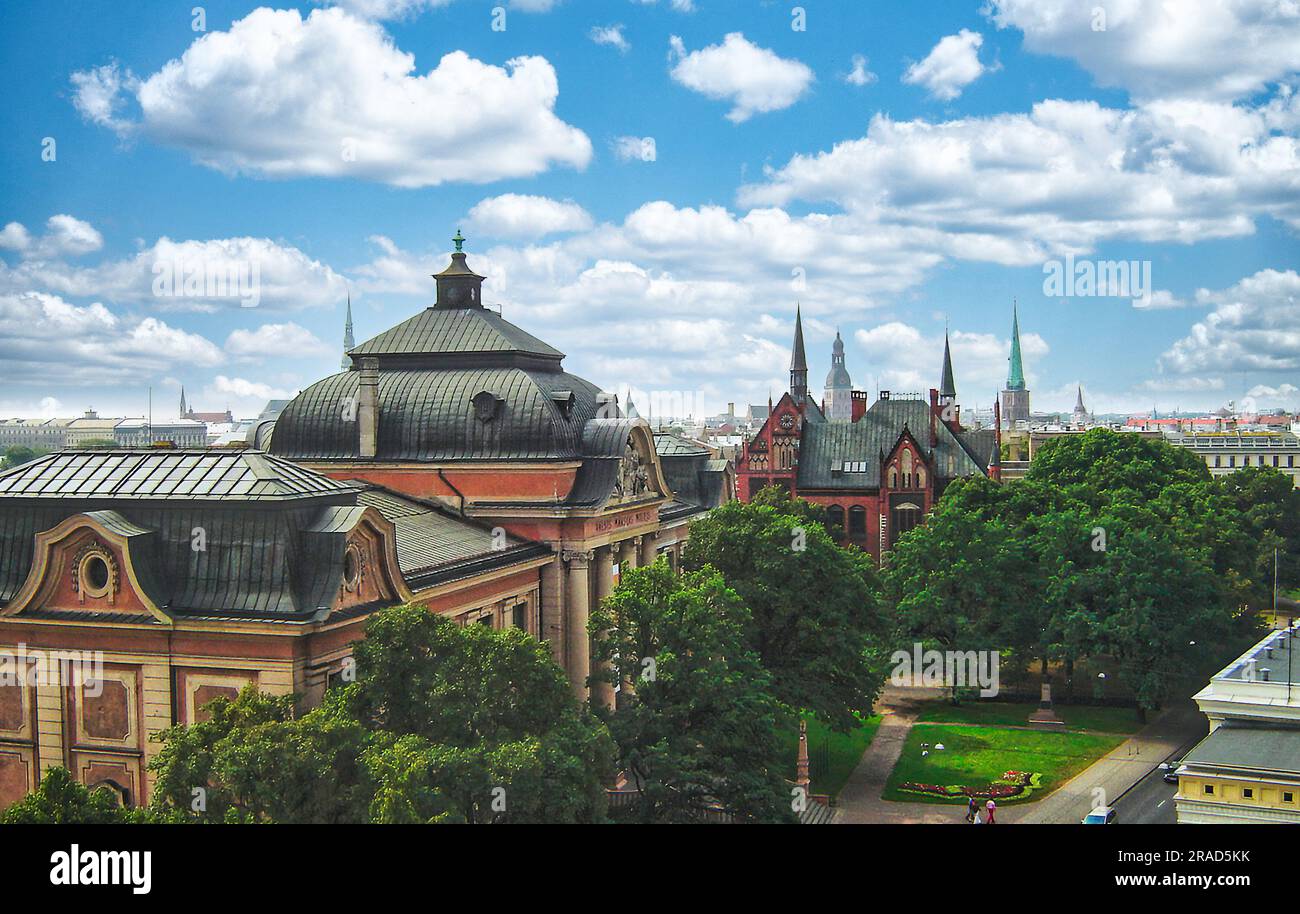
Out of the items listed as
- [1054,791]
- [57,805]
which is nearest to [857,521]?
[1054,791]

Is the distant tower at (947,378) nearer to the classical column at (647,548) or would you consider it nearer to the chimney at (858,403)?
the chimney at (858,403)

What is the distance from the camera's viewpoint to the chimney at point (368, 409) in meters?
54.7

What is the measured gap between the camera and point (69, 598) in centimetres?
3394

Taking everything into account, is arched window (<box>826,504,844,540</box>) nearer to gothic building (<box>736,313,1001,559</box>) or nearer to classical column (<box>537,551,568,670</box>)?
gothic building (<box>736,313,1001,559</box>)

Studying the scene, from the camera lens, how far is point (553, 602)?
176ft

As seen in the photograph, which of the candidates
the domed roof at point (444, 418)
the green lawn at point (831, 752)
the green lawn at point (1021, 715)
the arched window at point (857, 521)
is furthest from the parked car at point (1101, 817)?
the arched window at point (857, 521)

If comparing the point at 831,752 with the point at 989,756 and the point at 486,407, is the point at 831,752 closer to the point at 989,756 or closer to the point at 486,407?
the point at 989,756

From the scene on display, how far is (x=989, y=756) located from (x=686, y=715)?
88.8 feet

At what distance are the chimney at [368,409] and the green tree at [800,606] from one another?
52.5 ft

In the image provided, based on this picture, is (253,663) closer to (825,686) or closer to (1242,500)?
(825,686)

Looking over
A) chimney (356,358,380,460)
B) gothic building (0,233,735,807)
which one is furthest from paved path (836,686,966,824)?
chimney (356,358,380,460)

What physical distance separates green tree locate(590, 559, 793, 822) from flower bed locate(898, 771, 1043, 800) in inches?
662

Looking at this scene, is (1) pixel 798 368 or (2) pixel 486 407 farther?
(1) pixel 798 368
